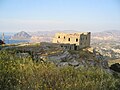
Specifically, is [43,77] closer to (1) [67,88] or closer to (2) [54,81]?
(2) [54,81]

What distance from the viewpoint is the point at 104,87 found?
38.9 feet

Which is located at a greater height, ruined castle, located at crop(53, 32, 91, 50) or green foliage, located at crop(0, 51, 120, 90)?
green foliage, located at crop(0, 51, 120, 90)

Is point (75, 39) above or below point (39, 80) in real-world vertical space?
below

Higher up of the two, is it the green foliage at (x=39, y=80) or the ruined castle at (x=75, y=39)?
the green foliage at (x=39, y=80)

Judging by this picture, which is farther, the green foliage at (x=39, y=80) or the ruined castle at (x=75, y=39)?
the ruined castle at (x=75, y=39)

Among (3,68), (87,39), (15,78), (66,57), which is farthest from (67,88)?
(87,39)

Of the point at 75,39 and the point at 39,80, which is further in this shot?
the point at 75,39

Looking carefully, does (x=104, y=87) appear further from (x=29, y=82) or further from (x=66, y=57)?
(x=66, y=57)

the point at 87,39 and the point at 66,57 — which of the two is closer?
the point at 66,57

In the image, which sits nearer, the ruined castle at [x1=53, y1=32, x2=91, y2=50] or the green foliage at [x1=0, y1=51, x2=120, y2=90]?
the green foliage at [x1=0, y1=51, x2=120, y2=90]

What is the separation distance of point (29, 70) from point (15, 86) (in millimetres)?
1408

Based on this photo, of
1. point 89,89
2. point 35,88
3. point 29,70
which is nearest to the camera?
point 35,88

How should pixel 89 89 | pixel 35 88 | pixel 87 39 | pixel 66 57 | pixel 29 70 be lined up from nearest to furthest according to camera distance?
pixel 35 88
pixel 89 89
pixel 29 70
pixel 66 57
pixel 87 39

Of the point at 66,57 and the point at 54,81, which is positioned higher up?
the point at 54,81
